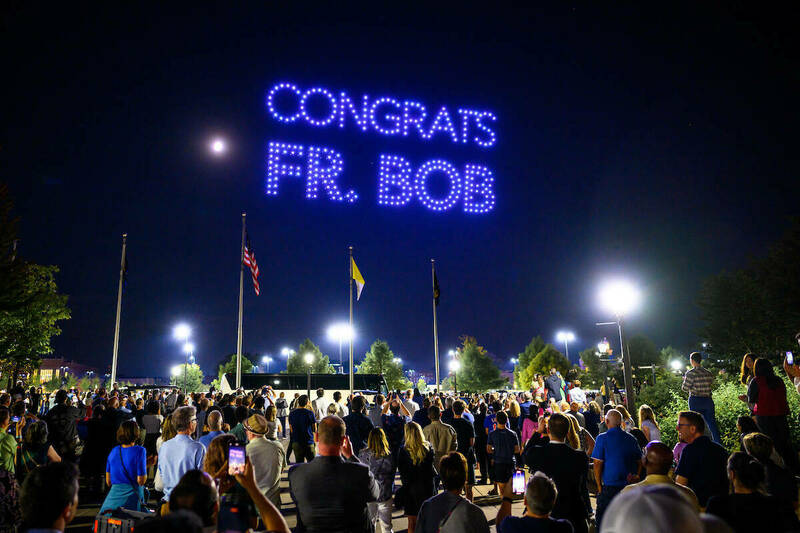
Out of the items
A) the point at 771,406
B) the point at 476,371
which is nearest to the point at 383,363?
the point at 476,371

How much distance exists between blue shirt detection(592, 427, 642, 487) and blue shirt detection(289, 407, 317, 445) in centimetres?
663

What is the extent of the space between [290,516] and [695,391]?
8.80 metres

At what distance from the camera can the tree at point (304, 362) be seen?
72.7 meters

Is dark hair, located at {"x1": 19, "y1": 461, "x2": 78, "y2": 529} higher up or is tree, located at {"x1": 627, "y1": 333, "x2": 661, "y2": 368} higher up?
tree, located at {"x1": 627, "y1": 333, "x2": 661, "y2": 368}

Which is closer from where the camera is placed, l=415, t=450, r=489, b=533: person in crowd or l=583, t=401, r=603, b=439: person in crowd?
l=415, t=450, r=489, b=533: person in crowd

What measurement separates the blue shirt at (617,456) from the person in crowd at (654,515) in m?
5.68

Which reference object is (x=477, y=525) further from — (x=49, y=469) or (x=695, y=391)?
(x=695, y=391)

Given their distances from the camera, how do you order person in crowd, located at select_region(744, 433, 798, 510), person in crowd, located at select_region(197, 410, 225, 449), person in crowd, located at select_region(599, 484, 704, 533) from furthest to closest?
1. person in crowd, located at select_region(197, 410, 225, 449)
2. person in crowd, located at select_region(744, 433, 798, 510)
3. person in crowd, located at select_region(599, 484, 704, 533)

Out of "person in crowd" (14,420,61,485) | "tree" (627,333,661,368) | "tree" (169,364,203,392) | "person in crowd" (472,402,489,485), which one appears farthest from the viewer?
"tree" (169,364,203,392)

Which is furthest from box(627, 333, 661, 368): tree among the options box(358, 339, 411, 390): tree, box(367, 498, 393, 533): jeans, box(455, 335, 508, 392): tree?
box(367, 498, 393, 533): jeans

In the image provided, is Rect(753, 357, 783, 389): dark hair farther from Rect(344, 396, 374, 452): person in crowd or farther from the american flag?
the american flag

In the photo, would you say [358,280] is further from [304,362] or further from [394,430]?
[304,362]

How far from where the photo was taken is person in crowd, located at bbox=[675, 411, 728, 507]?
5.68 metres

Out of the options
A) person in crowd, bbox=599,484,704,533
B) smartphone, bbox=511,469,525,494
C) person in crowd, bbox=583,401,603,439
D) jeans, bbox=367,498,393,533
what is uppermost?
person in crowd, bbox=599,484,704,533
